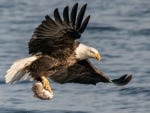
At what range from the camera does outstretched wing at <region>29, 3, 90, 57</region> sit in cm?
1033

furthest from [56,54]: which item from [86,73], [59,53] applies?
[86,73]

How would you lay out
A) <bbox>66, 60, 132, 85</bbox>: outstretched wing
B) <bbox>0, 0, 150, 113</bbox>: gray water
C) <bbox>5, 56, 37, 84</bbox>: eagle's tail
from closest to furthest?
<bbox>5, 56, 37, 84</bbox>: eagle's tail, <bbox>66, 60, 132, 85</bbox>: outstretched wing, <bbox>0, 0, 150, 113</bbox>: gray water

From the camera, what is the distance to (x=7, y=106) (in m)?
13.3

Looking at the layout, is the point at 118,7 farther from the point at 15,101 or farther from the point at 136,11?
the point at 15,101

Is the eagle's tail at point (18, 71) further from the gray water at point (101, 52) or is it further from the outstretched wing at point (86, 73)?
the gray water at point (101, 52)

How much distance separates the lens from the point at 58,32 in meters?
10.6

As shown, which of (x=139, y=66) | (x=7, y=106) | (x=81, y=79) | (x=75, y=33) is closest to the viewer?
(x=75, y=33)

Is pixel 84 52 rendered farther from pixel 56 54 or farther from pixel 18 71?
pixel 18 71

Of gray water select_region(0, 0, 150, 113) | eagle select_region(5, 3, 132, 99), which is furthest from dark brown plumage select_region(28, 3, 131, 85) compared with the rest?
gray water select_region(0, 0, 150, 113)

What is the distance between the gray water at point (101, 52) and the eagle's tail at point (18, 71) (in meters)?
2.32

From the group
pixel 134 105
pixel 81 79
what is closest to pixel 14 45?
pixel 134 105

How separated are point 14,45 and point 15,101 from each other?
2659mm

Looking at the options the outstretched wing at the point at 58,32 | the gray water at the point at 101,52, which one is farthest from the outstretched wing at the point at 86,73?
the gray water at the point at 101,52

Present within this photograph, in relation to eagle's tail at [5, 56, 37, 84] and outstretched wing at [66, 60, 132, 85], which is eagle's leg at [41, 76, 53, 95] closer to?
eagle's tail at [5, 56, 37, 84]
